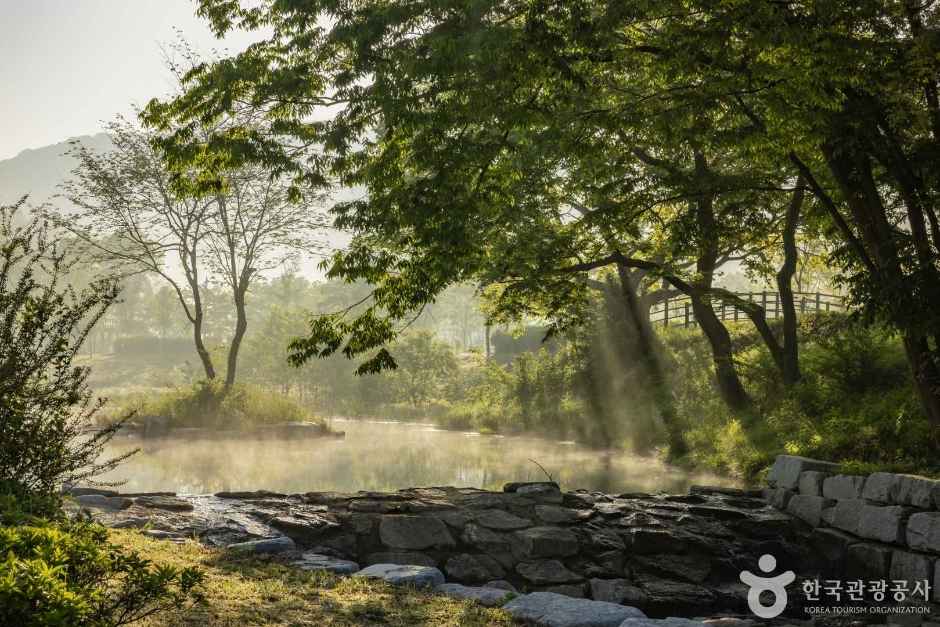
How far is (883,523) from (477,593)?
5.02m

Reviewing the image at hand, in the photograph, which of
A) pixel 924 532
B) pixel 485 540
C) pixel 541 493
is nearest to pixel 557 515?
pixel 541 493

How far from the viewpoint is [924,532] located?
23.9 ft

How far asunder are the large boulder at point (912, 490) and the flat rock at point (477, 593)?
4.94m

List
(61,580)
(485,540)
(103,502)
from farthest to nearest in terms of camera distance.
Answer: (485,540), (103,502), (61,580)

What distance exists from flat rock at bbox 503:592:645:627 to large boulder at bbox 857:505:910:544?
4.07 m

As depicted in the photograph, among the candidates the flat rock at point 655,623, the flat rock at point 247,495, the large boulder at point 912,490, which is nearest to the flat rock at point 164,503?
the flat rock at point 247,495

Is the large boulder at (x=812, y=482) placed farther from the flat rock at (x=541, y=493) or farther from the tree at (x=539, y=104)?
the flat rock at (x=541, y=493)

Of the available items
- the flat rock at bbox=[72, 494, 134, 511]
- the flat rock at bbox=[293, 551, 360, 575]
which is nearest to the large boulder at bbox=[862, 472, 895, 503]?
the flat rock at bbox=[293, 551, 360, 575]

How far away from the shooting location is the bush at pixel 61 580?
2771mm

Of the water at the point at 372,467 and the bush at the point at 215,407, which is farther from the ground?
the bush at the point at 215,407

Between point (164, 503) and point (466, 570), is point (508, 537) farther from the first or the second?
point (164, 503)

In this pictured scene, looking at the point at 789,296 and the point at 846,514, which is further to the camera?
the point at 789,296

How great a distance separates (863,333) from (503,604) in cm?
1095

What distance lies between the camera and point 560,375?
24578 millimetres
